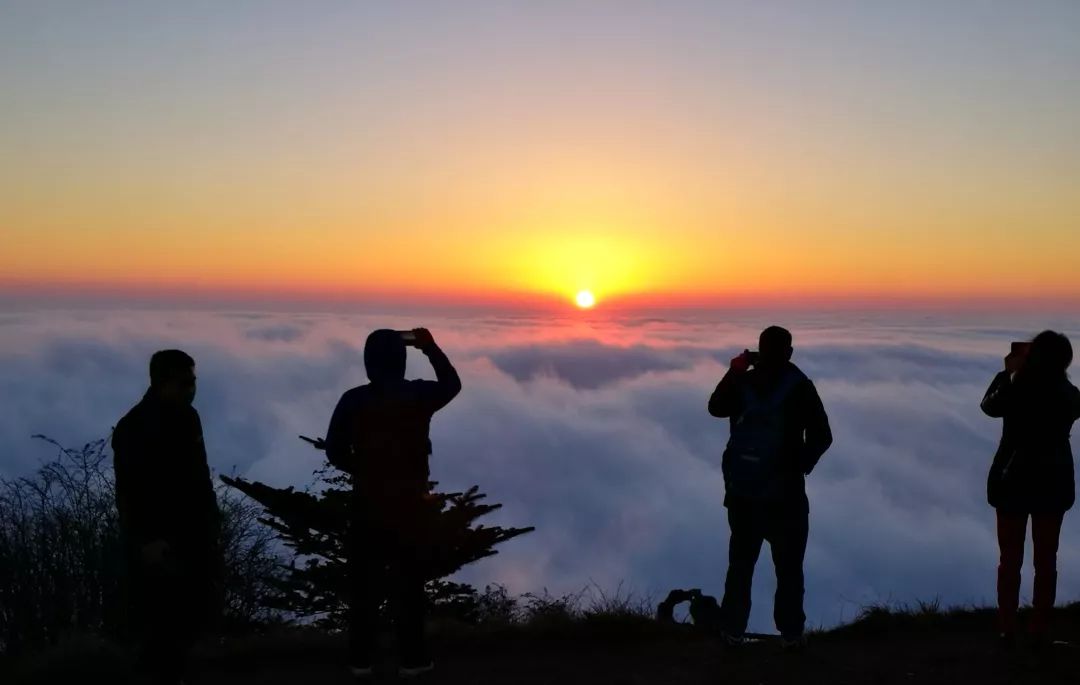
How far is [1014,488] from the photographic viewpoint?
16.8 feet

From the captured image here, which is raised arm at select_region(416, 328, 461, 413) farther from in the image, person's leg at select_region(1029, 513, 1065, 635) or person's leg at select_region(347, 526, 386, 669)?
person's leg at select_region(1029, 513, 1065, 635)

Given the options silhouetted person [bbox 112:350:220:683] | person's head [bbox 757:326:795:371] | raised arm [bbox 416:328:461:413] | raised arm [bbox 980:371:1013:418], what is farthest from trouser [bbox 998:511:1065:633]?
silhouetted person [bbox 112:350:220:683]

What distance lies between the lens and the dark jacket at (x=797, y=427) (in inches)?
200

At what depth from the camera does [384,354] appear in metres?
4.58

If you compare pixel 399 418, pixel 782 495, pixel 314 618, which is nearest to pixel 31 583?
pixel 314 618

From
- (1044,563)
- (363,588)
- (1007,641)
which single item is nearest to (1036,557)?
(1044,563)

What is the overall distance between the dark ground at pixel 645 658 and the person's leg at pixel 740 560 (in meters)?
0.29

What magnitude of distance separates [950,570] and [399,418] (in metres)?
146

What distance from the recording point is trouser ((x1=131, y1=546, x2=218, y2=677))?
171 inches

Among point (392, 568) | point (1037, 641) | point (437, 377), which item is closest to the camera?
point (437, 377)

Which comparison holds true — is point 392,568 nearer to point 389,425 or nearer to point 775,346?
point 389,425

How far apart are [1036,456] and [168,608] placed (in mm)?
4997

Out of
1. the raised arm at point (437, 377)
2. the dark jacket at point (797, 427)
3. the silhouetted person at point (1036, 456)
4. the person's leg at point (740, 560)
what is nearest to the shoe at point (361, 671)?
the raised arm at point (437, 377)

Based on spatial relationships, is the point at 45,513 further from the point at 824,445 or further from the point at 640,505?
the point at 640,505
